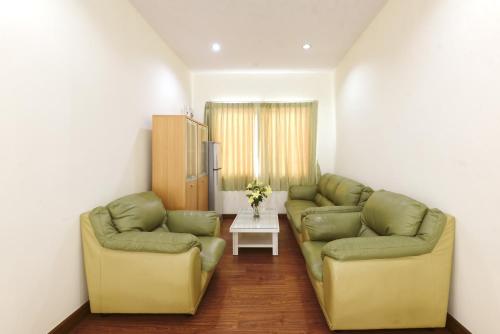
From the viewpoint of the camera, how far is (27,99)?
153cm

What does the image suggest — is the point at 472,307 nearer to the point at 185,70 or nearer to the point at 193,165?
the point at 193,165

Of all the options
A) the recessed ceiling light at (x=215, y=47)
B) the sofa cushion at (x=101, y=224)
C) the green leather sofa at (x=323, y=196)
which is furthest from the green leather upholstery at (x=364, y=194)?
the recessed ceiling light at (x=215, y=47)

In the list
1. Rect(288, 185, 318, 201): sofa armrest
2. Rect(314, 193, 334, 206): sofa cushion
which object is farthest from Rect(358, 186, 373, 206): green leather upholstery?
Rect(288, 185, 318, 201): sofa armrest

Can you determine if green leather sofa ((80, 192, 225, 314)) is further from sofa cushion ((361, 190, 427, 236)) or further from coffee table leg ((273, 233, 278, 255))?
sofa cushion ((361, 190, 427, 236))

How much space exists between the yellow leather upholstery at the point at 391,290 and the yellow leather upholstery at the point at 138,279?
3.30 feet

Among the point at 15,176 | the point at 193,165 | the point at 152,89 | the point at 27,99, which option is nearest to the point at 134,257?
the point at 15,176

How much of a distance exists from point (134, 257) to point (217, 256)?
702 mm

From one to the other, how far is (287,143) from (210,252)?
3.16m

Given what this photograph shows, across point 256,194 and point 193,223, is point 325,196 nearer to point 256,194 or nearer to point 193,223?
point 256,194

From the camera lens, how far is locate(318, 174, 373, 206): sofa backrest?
9.91 feet

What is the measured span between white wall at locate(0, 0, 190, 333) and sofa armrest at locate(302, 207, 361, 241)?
1.93 metres

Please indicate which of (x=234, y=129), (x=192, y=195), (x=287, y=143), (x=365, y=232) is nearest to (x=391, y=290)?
(x=365, y=232)

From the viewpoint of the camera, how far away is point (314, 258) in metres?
2.09

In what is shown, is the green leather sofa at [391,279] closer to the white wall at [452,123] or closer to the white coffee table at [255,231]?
the white wall at [452,123]
